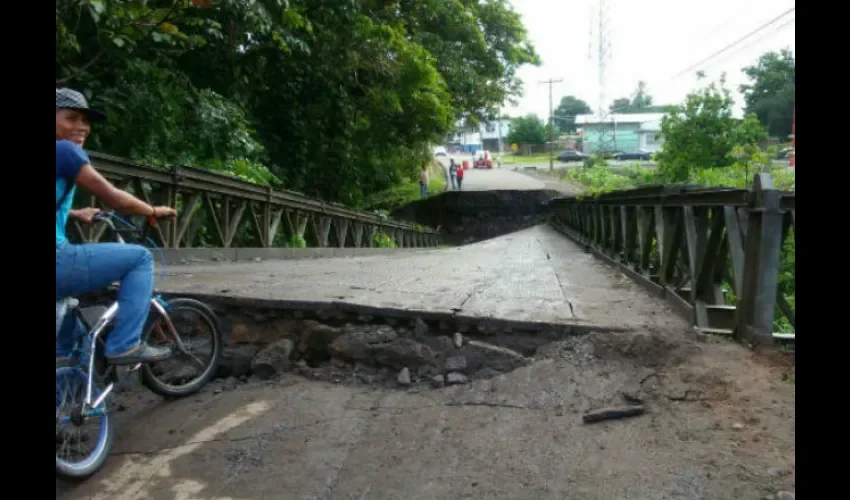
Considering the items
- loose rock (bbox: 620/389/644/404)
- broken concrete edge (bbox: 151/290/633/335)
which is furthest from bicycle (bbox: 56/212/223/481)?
loose rock (bbox: 620/389/644/404)

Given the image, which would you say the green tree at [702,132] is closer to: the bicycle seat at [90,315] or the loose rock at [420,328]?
the loose rock at [420,328]

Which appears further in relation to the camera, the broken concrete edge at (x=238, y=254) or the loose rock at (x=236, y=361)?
the broken concrete edge at (x=238, y=254)

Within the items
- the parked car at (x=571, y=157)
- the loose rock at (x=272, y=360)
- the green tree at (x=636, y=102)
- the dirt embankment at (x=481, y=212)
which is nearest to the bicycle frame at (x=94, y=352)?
the loose rock at (x=272, y=360)

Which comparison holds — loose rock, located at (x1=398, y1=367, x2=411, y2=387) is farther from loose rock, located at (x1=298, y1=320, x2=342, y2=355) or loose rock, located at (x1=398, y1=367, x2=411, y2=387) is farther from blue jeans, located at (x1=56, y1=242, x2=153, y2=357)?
blue jeans, located at (x1=56, y1=242, x2=153, y2=357)

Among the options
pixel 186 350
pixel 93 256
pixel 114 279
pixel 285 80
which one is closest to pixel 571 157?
pixel 285 80

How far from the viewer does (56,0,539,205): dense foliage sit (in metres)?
8.48

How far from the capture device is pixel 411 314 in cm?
493

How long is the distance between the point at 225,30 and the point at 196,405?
8966mm

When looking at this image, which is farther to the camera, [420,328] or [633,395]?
[420,328]

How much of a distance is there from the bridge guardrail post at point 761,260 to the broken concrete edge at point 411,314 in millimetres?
819

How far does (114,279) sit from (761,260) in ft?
13.4

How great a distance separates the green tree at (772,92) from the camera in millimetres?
21281

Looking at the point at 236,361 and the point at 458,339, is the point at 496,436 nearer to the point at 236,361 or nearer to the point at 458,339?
the point at 458,339

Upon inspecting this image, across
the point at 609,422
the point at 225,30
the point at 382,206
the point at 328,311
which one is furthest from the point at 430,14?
the point at 609,422
